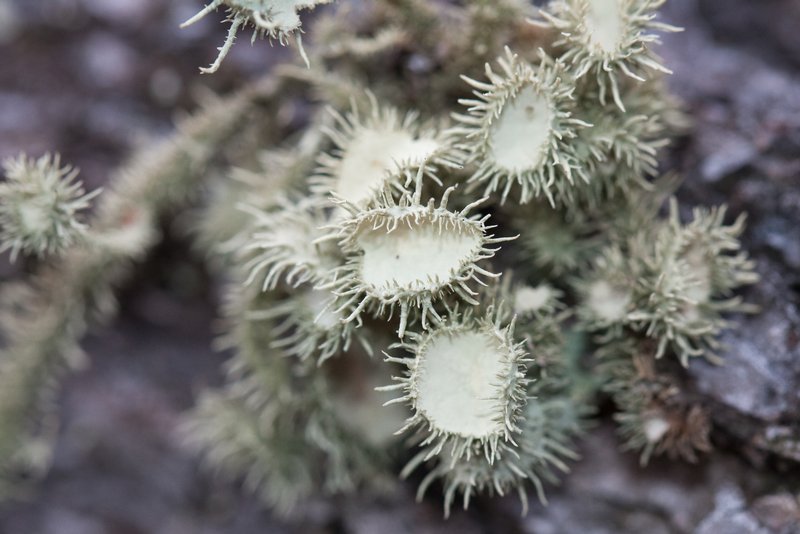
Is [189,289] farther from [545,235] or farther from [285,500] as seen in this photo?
[545,235]

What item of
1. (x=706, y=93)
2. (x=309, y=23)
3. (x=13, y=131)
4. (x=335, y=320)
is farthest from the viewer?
(x=13, y=131)

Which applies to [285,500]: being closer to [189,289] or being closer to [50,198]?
[189,289]

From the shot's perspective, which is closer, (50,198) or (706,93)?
(50,198)

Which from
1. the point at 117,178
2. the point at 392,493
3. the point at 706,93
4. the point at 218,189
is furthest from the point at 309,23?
the point at 392,493

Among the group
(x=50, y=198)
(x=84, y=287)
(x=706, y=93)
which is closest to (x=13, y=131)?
(x=84, y=287)

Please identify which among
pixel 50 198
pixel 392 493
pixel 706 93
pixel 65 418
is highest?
pixel 706 93

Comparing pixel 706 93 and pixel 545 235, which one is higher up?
pixel 706 93

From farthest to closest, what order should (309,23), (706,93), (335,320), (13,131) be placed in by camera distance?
1. (13,131)
2. (309,23)
3. (706,93)
4. (335,320)
